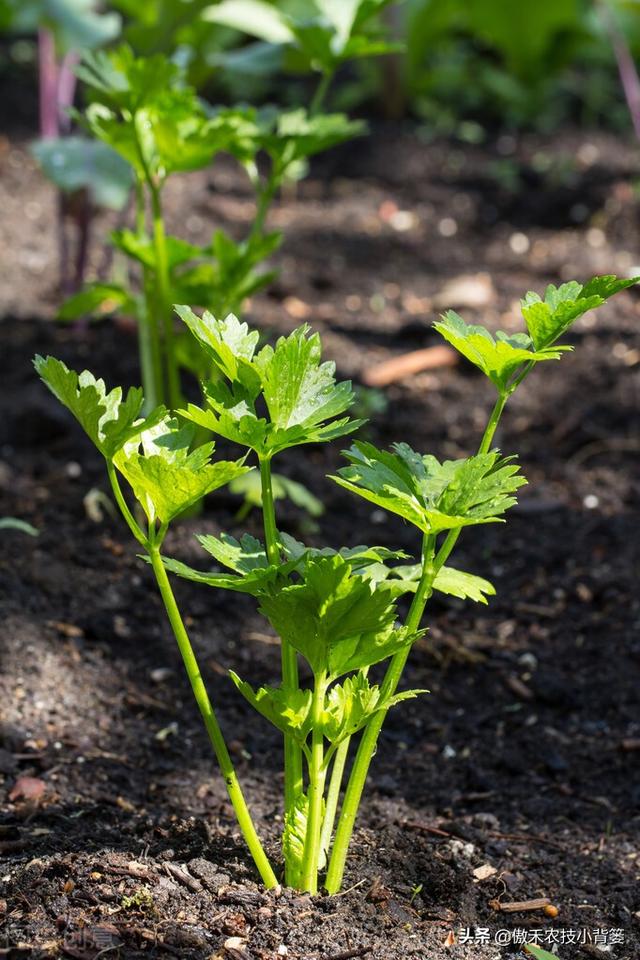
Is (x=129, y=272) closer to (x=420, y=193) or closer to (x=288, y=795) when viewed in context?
(x=420, y=193)

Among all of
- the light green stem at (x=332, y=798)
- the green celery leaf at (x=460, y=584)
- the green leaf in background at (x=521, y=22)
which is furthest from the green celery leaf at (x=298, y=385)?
the green leaf in background at (x=521, y=22)

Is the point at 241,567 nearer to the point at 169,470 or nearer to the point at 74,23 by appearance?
the point at 169,470

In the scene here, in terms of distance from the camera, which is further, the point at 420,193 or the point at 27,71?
the point at 27,71

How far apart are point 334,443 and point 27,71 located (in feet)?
11.7

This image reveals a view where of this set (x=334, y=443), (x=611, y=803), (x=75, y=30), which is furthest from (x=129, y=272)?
(x=611, y=803)

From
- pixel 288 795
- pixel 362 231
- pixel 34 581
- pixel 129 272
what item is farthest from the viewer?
pixel 362 231

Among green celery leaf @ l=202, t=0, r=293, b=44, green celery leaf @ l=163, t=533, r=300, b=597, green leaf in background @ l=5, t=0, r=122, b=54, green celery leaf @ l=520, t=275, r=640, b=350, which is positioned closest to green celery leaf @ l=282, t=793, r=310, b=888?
green celery leaf @ l=163, t=533, r=300, b=597

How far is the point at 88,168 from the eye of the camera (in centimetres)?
291

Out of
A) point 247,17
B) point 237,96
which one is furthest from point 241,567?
point 237,96

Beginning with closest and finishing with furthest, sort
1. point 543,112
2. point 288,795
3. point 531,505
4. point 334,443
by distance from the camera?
point 288,795 → point 531,505 → point 334,443 → point 543,112

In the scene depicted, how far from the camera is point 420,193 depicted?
16.0 feet

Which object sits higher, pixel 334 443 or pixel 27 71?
pixel 27 71

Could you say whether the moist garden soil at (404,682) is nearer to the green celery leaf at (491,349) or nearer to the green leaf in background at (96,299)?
the green leaf in background at (96,299)

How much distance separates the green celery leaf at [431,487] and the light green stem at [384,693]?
0.04 m
